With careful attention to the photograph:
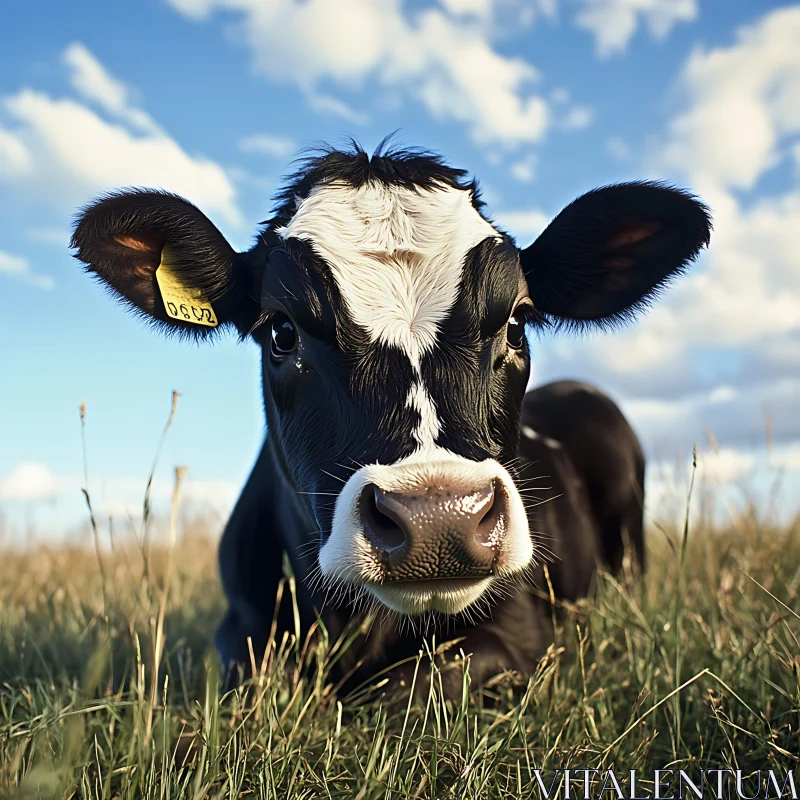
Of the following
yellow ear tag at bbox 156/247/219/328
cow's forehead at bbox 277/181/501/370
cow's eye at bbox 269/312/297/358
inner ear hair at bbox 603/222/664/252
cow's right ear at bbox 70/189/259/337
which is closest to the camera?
cow's forehead at bbox 277/181/501/370

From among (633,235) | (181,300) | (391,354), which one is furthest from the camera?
(633,235)

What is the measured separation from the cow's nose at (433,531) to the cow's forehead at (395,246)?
678 millimetres

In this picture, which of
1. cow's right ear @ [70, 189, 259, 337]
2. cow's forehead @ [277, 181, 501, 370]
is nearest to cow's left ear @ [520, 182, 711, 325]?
cow's forehead @ [277, 181, 501, 370]

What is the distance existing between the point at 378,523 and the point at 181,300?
6.36 ft

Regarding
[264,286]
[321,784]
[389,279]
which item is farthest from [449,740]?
[264,286]

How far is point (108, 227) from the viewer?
3604 mm

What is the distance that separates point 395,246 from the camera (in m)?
3.43

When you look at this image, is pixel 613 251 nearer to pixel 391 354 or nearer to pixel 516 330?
pixel 516 330

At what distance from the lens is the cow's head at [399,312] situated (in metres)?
2.51

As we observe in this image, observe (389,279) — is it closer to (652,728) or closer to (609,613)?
(652,728)

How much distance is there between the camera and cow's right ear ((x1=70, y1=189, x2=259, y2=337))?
11.8ft

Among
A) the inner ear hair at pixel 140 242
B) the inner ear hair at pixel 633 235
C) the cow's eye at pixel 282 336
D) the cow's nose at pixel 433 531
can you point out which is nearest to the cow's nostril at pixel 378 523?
the cow's nose at pixel 433 531

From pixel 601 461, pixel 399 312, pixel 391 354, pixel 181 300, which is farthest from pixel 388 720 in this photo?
pixel 601 461

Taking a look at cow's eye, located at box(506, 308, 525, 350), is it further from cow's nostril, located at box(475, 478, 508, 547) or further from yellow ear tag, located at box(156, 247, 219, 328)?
yellow ear tag, located at box(156, 247, 219, 328)
